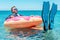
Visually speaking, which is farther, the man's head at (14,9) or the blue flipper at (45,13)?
the man's head at (14,9)

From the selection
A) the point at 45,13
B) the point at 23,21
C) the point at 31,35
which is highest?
the point at 45,13

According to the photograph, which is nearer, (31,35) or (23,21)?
(23,21)

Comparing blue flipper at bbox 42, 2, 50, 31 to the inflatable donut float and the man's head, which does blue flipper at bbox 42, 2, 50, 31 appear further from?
the man's head

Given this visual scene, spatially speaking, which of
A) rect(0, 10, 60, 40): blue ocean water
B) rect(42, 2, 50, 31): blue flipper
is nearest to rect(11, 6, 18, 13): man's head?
rect(0, 10, 60, 40): blue ocean water

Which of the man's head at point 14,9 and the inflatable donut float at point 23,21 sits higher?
the man's head at point 14,9

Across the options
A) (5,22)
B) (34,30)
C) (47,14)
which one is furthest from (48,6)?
(5,22)

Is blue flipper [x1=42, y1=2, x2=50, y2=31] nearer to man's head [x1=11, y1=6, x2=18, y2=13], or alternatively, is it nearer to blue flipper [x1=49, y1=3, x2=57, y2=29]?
blue flipper [x1=49, y1=3, x2=57, y2=29]

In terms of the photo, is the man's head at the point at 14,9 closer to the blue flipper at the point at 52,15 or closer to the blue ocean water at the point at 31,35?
the blue ocean water at the point at 31,35

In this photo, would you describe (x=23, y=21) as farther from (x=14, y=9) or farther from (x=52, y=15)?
(x=52, y=15)

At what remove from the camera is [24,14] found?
354cm

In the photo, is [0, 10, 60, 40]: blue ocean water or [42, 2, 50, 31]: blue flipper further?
[0, 10, 60, 40]: blue ocean water

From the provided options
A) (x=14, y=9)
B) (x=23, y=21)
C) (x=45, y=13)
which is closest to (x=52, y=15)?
(x=45, y=13)

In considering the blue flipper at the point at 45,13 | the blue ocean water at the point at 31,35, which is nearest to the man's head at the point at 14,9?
the blue ocean water at the point at 31,35

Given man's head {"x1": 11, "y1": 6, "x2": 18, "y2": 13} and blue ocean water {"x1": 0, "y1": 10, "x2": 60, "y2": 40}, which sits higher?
man's head {"x1": 11, "y1": 6, "x2": 18, "y2": 13}
